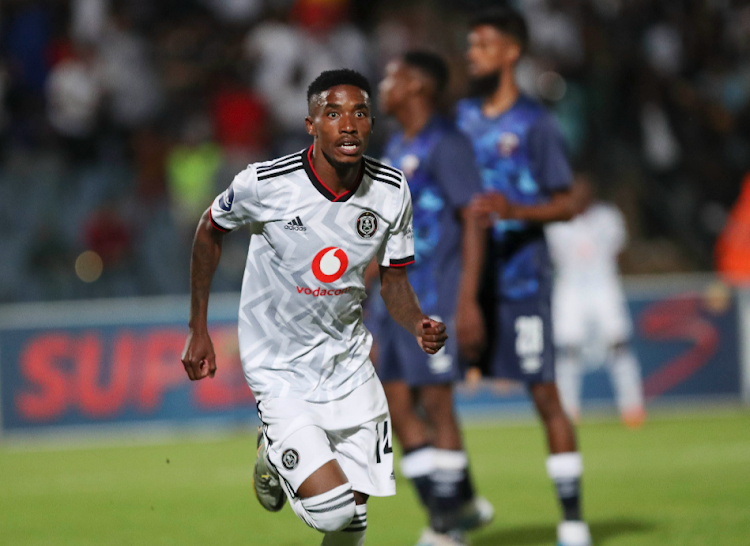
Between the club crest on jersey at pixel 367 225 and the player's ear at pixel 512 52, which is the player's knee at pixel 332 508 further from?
the player's ear at pixel 512 52

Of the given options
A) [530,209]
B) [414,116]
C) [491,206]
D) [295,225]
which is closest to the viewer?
[295,225]

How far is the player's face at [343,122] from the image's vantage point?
4.02 metres

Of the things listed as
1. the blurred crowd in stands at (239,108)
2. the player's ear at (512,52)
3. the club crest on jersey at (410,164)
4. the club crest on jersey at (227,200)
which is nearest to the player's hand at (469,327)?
the club crest on jersey at (410,164)

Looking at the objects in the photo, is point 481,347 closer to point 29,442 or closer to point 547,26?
point 29,442

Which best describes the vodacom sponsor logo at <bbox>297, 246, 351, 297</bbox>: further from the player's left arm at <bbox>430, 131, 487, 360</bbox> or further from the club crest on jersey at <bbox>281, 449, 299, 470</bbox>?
the player's left arm at <bbox>430, 131, 487, 360</bbox>

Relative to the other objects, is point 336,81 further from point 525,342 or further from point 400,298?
point 525,342

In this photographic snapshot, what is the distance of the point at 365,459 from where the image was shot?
4.24 metres

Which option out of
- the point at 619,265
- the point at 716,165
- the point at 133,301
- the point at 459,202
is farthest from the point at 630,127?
the point at 459,202

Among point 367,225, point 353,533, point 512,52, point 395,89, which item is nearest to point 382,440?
point 353,533

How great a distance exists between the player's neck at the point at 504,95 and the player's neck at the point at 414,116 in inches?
12.8

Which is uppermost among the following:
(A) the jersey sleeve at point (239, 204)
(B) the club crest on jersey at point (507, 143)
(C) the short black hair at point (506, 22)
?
(C) the short black hair at point (506, 22)

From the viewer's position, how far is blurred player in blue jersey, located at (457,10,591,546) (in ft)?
18.0

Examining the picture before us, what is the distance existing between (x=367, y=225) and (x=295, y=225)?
26cm

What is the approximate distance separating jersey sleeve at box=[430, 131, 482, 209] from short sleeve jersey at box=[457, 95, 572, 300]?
164 mm
